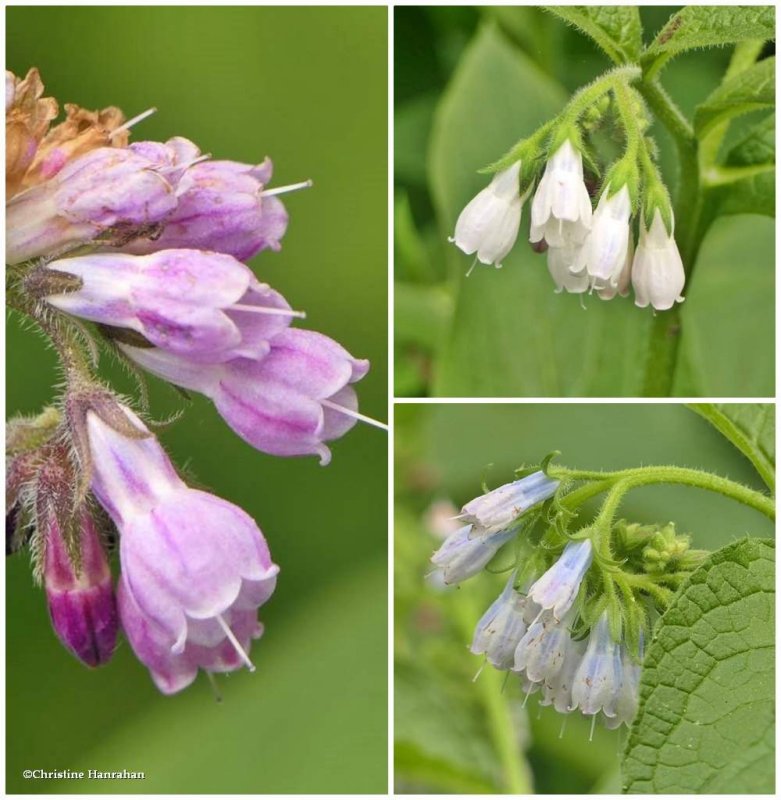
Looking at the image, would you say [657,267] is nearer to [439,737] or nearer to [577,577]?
[577,577]

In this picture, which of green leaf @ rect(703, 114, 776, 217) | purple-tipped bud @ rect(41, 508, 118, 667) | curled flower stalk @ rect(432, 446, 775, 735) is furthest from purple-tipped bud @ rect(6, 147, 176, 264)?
green leaf @ rect(703, 114, 776, 217)

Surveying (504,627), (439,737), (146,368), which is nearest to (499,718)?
(439,737)

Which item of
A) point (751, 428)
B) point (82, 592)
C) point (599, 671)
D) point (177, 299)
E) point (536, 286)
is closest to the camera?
point (177, 299)

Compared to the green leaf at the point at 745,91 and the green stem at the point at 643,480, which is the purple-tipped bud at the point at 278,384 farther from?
the green leaf at the point at 745,91

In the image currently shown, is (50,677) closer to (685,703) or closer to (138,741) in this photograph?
(138,741)

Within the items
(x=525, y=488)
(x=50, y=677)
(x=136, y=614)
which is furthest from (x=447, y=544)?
(x=50, y=677)

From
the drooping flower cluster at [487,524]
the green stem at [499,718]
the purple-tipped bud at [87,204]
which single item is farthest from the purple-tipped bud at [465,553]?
the purple-tipped bud at [87,204]
